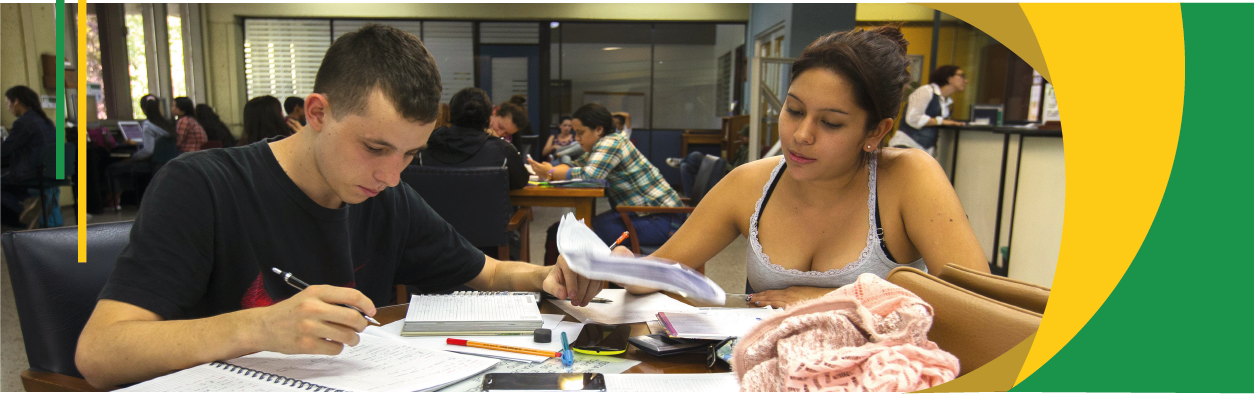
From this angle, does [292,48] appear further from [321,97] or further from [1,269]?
[321,97]

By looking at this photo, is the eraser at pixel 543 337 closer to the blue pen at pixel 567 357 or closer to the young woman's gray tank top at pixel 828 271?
the blue pen at pixel 567 357

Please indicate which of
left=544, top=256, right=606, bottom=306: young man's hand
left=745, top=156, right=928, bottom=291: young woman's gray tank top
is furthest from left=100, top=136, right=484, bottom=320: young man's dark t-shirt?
left=745, top=156, right=928, bottom=291: young woman's gray tank top

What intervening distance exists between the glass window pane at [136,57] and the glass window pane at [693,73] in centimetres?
642

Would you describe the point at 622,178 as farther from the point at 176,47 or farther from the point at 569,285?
the point at 176,47

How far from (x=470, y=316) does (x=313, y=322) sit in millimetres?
329

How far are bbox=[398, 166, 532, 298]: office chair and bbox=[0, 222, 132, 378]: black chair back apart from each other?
5.36 feet

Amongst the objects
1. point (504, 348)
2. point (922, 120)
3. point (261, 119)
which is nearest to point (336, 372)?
point (504, 348)

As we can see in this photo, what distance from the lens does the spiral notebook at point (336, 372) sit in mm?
828

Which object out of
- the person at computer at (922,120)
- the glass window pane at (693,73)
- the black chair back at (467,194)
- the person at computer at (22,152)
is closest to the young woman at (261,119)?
the black chair back at (467,194)

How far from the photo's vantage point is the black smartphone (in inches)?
33.7

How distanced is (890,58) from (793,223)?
1.38 feet

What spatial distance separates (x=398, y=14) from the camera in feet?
30.0

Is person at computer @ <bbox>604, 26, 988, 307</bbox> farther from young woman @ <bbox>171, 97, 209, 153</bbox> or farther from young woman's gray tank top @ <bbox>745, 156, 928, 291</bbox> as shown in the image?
young woman @ <bbox>171, 97, 209, 153</bbox>

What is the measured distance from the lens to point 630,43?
31.3 feet
